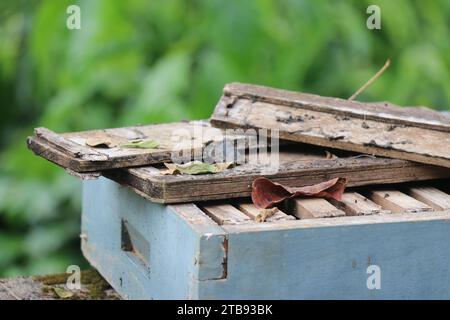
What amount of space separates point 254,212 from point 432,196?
40 centimetres

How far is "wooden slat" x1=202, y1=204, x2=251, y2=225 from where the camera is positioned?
1.91m

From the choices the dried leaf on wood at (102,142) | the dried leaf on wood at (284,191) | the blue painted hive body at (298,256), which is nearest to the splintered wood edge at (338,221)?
the blue painted hive body at (298,256)

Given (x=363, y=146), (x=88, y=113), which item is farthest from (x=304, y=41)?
(x=363, y=146)

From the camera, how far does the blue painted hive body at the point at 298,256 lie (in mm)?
1803

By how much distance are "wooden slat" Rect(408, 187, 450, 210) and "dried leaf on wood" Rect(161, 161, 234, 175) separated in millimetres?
391

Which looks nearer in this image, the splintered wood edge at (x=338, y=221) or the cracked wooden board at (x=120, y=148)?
the splintered wood edge at (x=338, y=221)

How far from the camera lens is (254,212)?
1.97 meters

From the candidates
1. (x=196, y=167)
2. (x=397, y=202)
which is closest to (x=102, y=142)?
(x=196, y=167)

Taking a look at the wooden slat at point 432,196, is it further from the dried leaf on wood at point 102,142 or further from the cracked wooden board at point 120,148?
the dried leaf on wood at point 102,142

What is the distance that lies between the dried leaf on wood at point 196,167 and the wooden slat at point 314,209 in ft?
0.55

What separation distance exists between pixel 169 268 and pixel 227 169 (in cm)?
25

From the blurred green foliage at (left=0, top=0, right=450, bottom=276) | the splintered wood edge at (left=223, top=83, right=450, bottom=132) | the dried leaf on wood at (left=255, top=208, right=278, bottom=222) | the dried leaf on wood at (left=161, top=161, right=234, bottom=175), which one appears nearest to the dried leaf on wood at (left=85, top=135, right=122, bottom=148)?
the dried leaf on wood at (left=161, top=161, right=234, bottom=175)

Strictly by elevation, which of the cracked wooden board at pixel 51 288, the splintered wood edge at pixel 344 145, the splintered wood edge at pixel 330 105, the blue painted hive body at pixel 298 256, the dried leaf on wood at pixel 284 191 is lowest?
the cracked wooden board at pixel 51 288

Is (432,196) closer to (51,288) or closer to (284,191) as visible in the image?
(284,191)
